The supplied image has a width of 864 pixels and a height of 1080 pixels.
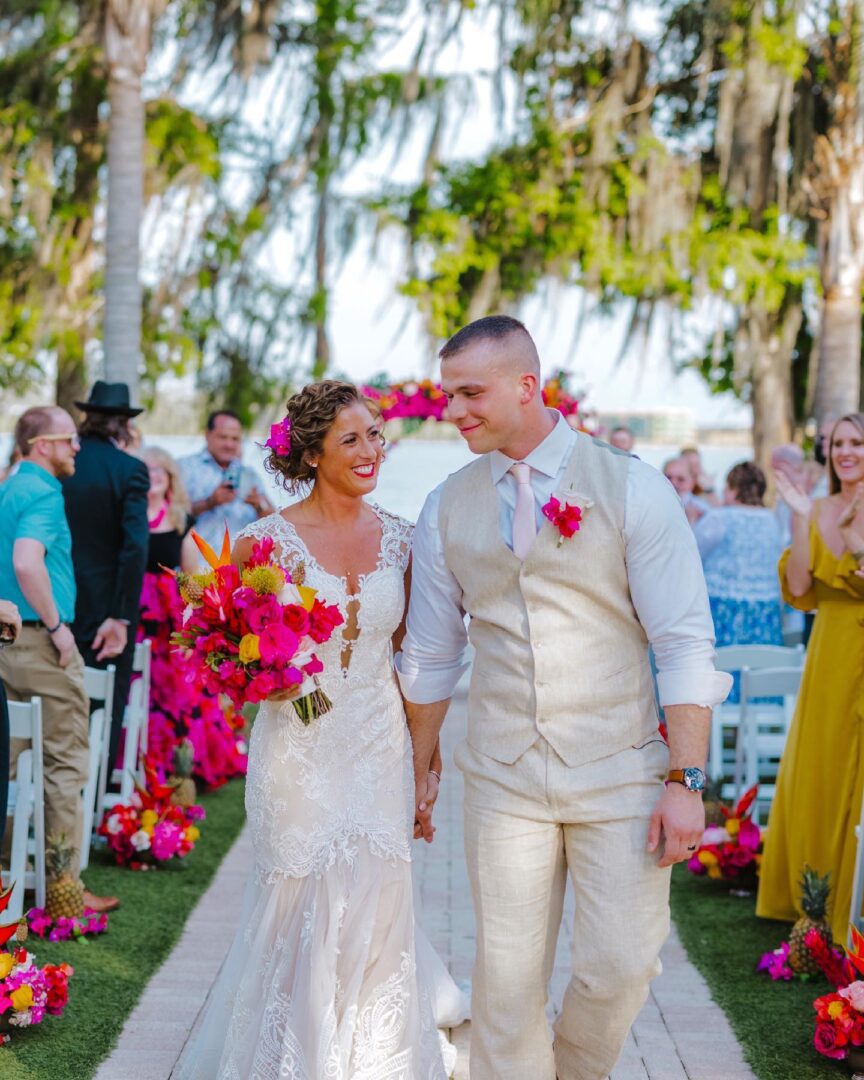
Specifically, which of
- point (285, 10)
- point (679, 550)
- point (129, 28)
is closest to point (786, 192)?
point (285, 10)

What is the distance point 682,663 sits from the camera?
11.2 feet

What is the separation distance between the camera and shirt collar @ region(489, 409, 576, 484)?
357cm

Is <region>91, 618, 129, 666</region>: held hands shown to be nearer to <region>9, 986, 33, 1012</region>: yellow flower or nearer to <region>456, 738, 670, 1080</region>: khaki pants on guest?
<region>9, 986, 33, 1012</region>: yellow flower

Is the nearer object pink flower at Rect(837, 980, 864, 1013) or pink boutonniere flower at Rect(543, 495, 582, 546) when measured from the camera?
pink boutonniere flower at Rect(543, 495, 582, 546)

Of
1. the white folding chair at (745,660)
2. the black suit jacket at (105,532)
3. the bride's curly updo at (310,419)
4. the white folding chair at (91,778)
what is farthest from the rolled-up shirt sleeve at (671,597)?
the white folding chair at (745,660)

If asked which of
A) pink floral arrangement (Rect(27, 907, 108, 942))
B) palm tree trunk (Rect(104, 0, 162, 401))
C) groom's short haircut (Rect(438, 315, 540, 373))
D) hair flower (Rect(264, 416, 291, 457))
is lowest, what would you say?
pink floral arrangement (Rect(27, 907, 108, 942))

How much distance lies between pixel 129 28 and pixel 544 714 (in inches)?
369

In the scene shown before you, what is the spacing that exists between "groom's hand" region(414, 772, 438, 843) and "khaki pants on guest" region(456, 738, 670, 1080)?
1.80 feet

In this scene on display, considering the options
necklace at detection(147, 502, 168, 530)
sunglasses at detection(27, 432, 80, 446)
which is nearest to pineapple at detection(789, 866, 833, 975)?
sunglasses at detection(27, 432, 80, 446)

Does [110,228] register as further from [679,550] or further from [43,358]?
[679,550]

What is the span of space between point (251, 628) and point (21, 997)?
1.55 m

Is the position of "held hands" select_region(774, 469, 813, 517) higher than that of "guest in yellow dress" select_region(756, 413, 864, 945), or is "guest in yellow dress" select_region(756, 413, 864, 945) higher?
"held hands" select_region(774, 469, 813, 517)

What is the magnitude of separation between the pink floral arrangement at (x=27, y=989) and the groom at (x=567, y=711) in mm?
1546

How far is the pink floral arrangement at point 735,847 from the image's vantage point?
659 centimetres
